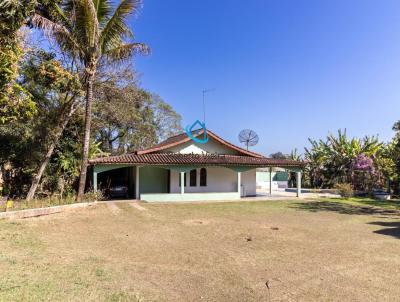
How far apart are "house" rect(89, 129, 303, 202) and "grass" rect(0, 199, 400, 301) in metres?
8.79

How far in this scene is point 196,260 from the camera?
24.0 feet

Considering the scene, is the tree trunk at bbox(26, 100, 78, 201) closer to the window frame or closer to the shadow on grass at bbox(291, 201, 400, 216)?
the window frame

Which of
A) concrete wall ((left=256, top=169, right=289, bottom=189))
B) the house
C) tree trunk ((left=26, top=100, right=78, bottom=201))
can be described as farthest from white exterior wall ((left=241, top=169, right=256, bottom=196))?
tree trunk ((left=26, top=100, right=78, bottom=201))

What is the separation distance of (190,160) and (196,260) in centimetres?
1442

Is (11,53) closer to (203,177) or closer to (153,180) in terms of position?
(153,180)

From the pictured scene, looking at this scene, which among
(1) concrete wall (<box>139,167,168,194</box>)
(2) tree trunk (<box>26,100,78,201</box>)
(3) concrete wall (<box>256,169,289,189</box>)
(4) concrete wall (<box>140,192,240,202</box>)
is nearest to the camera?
(2) tree trunk (<box>26,100,78,201</box>)

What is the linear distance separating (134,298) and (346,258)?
5197 millimetres

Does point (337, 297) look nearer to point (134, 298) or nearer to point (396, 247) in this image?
point (134, 298)

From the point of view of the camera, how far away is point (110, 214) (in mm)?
14391

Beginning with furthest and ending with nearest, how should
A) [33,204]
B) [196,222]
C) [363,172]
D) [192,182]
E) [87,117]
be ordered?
1. [363,172]
2. [192,182]
3. [87,117]
4. [33,204]
5. [196,222]

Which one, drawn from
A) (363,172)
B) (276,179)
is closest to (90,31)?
(363,172)

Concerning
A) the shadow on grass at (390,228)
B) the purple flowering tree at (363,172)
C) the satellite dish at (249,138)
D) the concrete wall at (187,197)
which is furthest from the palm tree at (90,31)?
the purple flowering tree at (363,172)

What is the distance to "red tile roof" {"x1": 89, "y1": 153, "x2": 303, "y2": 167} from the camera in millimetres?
20109

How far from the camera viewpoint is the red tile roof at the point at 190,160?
20109 millimetres
